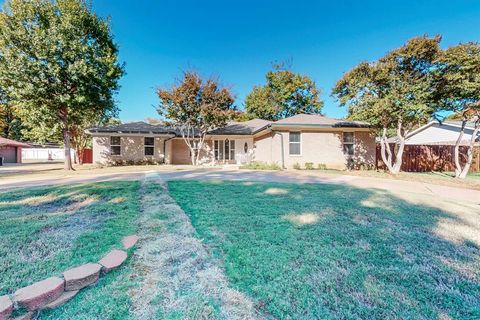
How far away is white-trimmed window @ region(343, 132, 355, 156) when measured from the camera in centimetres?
1473

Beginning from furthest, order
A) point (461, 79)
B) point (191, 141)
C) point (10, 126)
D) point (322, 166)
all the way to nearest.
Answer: point (10, 126), point (191, 141), point (322, 166), point (461, 79)

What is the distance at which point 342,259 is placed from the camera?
2.62 metres

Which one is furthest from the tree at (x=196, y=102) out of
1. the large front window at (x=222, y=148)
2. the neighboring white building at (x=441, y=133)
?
the neighboring white building at (x=441, y=133)

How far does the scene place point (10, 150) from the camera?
82.3 ft

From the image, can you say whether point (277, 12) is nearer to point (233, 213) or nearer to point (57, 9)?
point (57, 9)

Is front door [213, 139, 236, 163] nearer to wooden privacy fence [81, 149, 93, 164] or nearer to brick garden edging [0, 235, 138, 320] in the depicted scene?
wooden privacy fence [81, 149, 93, 164]

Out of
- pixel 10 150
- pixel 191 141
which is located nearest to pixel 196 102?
pixel 191 141

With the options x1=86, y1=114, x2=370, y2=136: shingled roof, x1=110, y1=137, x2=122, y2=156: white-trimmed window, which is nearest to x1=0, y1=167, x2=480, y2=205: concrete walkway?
x1=86, y1=114, x2=370, y2=136: shingled roof

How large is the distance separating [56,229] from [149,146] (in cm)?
1501

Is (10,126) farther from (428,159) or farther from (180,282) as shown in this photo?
(428,159)

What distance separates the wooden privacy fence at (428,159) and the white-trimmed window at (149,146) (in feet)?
53.6

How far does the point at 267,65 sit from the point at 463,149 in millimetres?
22327

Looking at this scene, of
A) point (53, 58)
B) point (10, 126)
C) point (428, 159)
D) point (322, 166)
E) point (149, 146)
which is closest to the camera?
point (53, 58)

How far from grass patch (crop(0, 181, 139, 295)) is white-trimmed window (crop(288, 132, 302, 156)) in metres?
10.5
